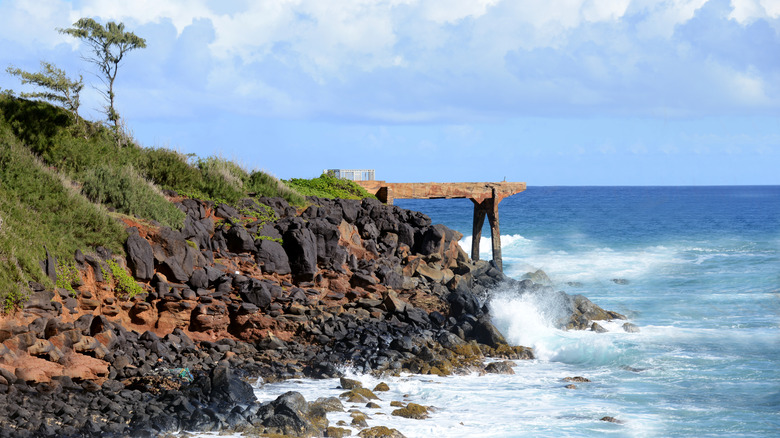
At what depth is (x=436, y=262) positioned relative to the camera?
21016 mm

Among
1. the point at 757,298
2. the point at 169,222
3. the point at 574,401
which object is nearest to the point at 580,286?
the point at 757,298

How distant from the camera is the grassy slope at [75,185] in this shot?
13.2 m

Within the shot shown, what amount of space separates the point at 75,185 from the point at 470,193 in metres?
15.7

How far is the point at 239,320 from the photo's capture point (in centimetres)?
1487

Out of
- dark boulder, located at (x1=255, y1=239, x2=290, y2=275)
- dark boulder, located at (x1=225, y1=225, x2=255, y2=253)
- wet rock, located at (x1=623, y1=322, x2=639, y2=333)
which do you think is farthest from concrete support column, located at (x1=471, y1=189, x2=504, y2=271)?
dark boulder, located at (x1=225, y1=225, x2=255, y2=253)

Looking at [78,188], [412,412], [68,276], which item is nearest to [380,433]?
[412,412]

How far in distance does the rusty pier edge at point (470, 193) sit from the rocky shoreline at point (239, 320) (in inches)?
175

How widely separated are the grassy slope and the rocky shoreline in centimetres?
46

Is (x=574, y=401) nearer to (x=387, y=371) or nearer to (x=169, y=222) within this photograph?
(x=387, y=371)

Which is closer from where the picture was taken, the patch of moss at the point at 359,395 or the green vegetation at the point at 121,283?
the patch of moss at the point at 359,395

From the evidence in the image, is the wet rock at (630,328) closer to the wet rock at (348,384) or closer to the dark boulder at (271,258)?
the dark boulder at (271,258)

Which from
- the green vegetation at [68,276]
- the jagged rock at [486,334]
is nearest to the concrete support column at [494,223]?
the jagged rock at [486,334]

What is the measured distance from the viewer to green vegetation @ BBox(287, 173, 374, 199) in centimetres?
2452

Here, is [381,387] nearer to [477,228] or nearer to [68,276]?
[68,276]
